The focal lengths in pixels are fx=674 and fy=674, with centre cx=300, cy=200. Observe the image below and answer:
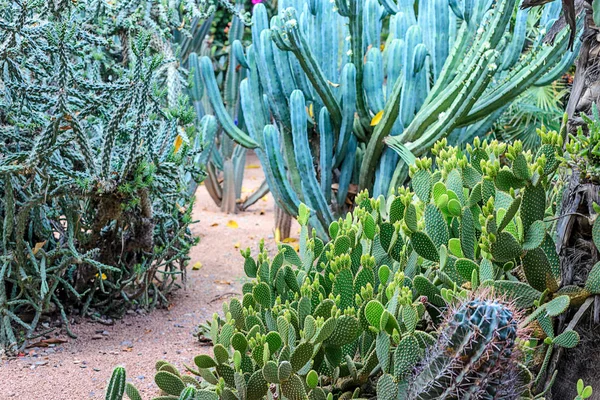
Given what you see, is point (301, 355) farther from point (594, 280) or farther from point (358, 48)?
point (358, 48)

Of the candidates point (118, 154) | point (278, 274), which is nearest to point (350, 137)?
point (118, 154)

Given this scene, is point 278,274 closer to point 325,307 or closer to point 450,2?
point 325,307

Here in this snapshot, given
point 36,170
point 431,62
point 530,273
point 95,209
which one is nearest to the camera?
point 530,273

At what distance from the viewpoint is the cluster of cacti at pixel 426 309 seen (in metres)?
1.43

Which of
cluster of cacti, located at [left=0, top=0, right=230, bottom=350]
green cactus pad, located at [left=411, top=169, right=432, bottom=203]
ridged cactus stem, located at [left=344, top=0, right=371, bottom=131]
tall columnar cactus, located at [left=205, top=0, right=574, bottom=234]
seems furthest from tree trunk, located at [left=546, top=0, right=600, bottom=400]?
ridged cactus stem, located at [left=344, top=0, right=371, bottom=131]

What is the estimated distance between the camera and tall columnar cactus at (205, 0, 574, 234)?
3.89m

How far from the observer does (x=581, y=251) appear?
170 cm

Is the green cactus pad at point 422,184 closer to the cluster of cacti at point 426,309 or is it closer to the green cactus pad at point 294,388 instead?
the cluster of cacti at point 426,309

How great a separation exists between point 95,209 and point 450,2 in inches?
96.0

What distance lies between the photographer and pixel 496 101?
4.01 meters

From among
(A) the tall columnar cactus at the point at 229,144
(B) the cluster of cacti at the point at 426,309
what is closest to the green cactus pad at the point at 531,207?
(B) the cluster of cacti at the point at 426,309

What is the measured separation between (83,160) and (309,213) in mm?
961

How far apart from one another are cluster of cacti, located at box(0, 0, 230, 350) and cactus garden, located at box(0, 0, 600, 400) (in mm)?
14

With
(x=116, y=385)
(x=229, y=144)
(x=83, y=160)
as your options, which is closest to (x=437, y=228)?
(x=116, y=385)
